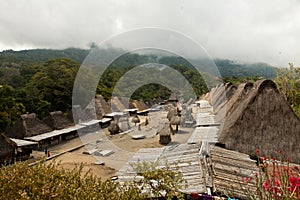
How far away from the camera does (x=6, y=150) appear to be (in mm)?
13602

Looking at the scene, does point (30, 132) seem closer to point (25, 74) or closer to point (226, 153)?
point (226, 153)

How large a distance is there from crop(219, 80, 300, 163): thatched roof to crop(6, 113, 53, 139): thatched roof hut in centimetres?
1540

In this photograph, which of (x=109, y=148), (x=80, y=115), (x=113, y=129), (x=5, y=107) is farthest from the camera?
(x=80, y=115)

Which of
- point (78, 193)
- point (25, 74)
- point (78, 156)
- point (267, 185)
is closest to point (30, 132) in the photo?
point (78, 156)

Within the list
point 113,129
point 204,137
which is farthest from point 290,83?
point 204,137

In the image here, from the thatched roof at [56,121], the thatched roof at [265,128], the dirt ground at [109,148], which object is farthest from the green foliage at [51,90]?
the thatched roof at [265,128]

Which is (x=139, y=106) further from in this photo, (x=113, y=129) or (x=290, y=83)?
(x=290, y=83)

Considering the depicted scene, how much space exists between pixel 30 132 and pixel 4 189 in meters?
16.8

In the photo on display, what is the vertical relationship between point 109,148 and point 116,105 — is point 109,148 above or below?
below

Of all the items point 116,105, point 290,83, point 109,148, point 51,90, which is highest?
point 51,90

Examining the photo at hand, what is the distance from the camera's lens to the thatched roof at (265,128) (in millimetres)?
8195

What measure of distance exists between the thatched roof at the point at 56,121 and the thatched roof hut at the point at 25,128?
6.08ft

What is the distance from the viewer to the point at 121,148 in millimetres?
15508

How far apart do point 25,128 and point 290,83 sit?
72.5ft
